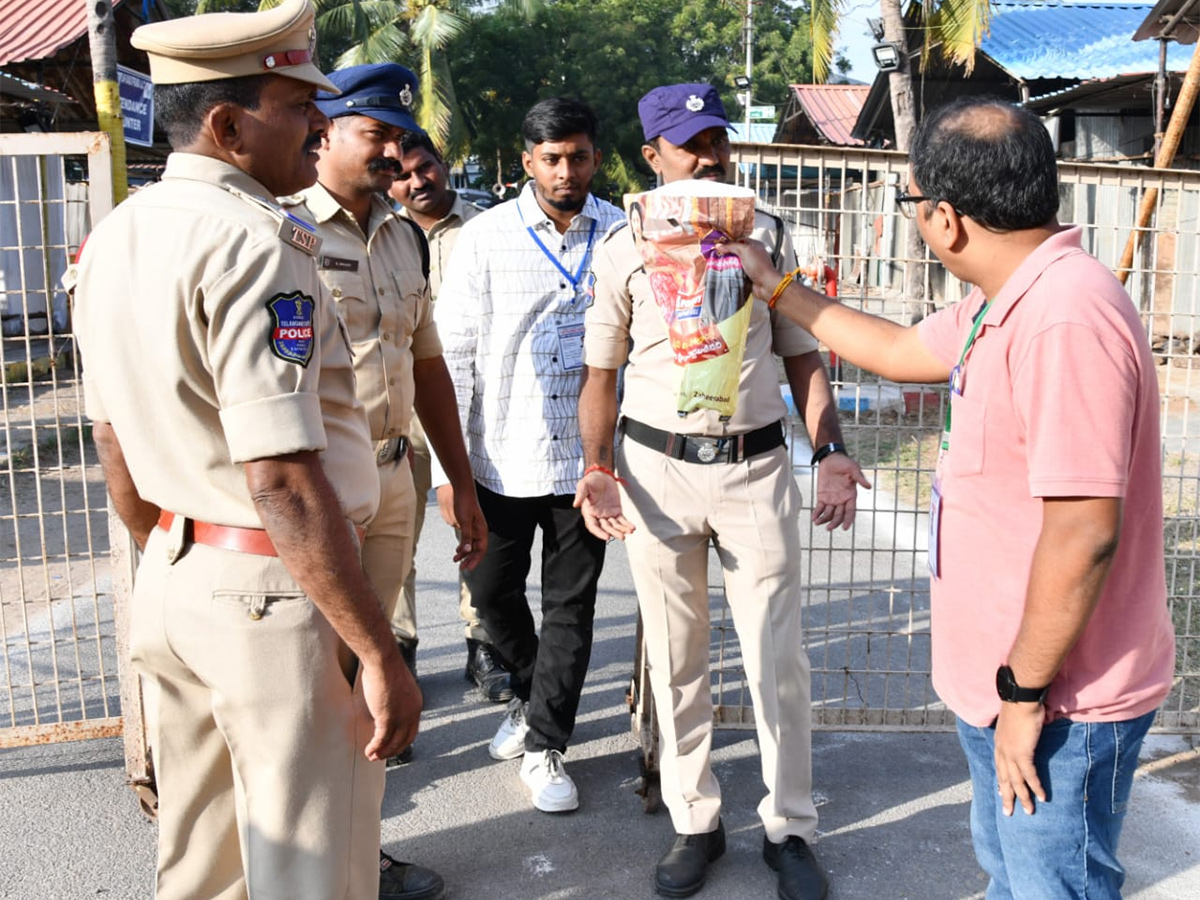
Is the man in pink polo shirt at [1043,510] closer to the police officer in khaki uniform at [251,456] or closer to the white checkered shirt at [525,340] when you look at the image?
the police officer in khaki uniform at [251,456]

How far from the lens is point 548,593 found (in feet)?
11.6

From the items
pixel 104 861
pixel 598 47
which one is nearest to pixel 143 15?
pixel 104 861

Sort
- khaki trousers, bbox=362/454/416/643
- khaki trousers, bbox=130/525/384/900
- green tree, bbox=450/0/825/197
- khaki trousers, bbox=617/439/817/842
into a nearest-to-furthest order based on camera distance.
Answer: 1. khaki trousers, bbox=130/525/384/900
2. khaki trousers, bbox=362/454/416/643
3. khaki trousers, bbox=617/439/817/842
4. green tree, bbox=450/0/825/197

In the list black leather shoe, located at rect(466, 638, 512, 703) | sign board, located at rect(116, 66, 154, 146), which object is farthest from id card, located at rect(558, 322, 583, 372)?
sign board, located at rect(116, 66, 154, 146)

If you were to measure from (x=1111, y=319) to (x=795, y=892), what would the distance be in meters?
1.80

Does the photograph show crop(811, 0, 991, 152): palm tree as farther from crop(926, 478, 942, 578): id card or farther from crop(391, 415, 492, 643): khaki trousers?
crop(926, 478, 942, 578): id card

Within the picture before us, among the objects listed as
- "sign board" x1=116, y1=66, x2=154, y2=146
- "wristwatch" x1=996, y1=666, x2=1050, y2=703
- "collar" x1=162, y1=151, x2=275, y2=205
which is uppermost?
"sign board" x1=116, y1=66, x2=154, y2=146

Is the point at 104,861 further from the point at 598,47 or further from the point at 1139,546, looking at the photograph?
the point at 598,47

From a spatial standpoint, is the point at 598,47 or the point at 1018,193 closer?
the point at 1018,193

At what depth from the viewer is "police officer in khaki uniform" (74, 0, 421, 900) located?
71.4 inches

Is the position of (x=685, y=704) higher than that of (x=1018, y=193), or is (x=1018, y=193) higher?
(x=1018, y=193)

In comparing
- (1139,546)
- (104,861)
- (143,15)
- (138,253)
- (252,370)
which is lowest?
(104,861)

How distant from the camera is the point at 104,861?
3.12 meters

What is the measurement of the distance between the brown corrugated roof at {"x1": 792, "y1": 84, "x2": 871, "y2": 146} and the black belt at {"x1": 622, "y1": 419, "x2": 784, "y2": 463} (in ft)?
71.0
